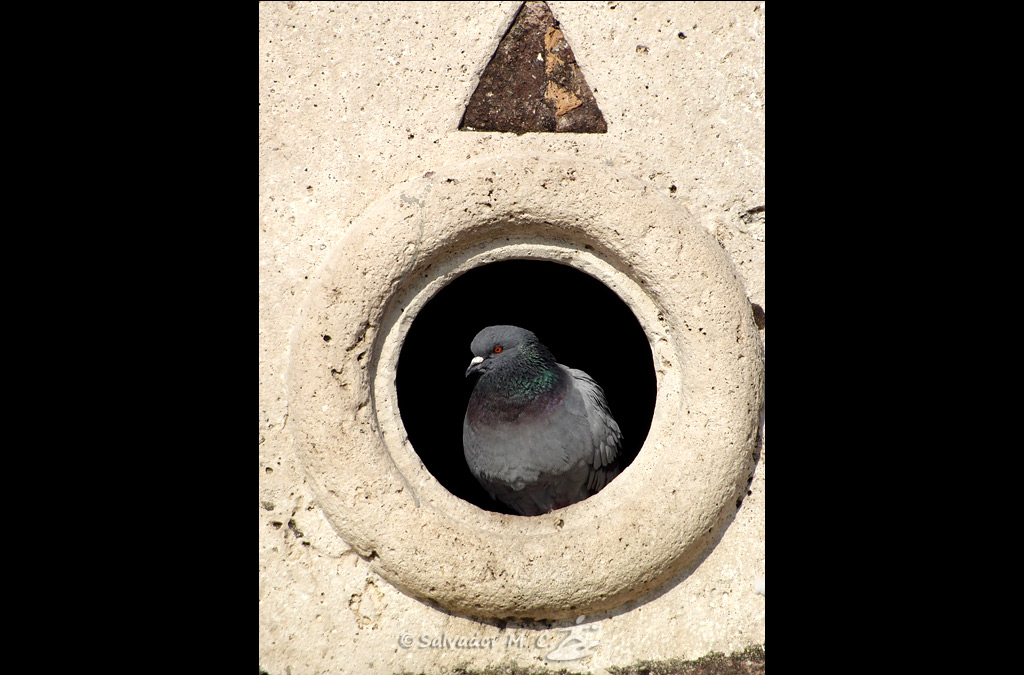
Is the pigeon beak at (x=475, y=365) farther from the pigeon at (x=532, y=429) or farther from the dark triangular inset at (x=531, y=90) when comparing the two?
the dark triangular inset at (x=531, y=90)

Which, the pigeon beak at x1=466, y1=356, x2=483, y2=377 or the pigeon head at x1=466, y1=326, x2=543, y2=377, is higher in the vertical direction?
the pigeon head at x1=466, y1=326, x2=543, y2=377

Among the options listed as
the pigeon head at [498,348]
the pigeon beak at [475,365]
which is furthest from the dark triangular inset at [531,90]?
the pigeon beak at [475,365]

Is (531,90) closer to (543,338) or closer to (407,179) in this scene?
(407,179)

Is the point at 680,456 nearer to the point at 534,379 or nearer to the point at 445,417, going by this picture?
the point at 534,379

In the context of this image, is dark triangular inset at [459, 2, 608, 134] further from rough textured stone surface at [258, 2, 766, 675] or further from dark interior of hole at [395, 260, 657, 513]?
dark interior of hole at [395, 260, 657, 513]

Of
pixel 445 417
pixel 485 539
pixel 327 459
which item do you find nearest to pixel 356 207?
pixel 327 459

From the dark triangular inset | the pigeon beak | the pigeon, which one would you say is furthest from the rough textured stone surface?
the pigeon beak
